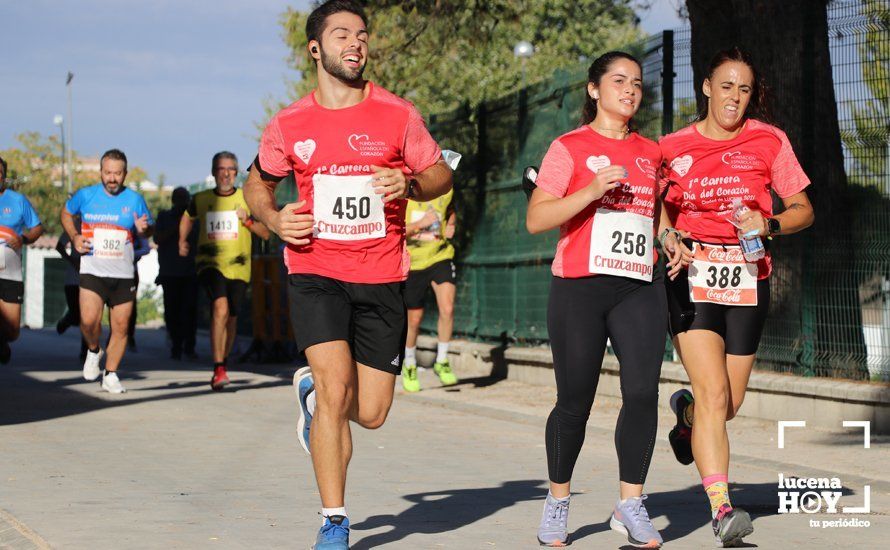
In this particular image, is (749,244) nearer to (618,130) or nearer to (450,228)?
(618,130)

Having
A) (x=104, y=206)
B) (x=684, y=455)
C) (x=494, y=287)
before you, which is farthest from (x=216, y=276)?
(x=684, y=455)

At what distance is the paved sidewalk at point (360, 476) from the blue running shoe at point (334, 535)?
1.30ft

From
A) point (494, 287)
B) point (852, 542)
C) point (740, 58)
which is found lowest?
point (852, 542)

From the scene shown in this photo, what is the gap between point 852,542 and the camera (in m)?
6.57

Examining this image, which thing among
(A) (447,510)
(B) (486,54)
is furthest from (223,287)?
(B) (486,54)

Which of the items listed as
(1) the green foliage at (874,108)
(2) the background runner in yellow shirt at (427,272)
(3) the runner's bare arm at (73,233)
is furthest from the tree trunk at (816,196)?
(3) the runner's bare arm at (73,233)

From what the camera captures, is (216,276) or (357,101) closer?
(357,101)

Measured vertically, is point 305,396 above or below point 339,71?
below

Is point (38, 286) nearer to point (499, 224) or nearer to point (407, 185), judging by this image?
point (499, 224)

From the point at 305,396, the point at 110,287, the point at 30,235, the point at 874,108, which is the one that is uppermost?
the point at 874,108

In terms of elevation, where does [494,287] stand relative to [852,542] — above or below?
above

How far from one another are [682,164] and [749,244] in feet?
1.62

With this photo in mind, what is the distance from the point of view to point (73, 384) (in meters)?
15.2

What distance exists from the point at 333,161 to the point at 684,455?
2.28 metres
